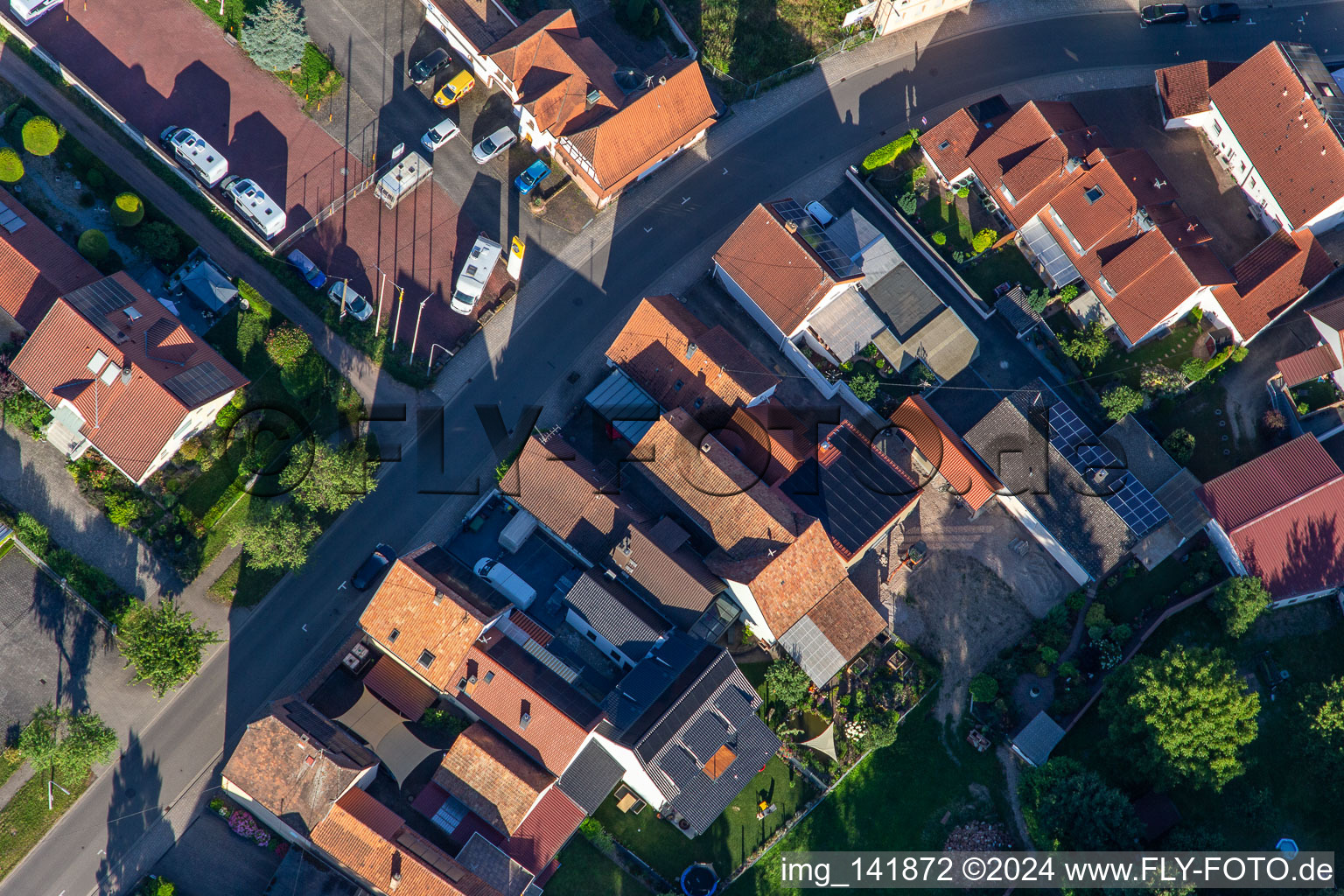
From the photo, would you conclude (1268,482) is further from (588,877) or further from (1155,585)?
(588,877)

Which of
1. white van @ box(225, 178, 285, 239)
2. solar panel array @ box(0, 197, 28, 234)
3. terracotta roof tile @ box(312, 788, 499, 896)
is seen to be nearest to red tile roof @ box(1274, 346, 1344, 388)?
terracotta roof tile @ box(312, 788, 499, 896)

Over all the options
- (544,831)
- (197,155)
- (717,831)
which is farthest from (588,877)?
(197,155)

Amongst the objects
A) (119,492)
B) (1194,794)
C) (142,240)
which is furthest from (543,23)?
(1194,794)

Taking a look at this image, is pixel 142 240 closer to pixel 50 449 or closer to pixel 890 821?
pixel 50 449

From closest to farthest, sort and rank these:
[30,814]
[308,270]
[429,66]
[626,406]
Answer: [30,814] < [626,406] < [308,270] < [429,66]

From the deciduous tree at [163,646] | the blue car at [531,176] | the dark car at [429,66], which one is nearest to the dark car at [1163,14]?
the blue car at [531,176]

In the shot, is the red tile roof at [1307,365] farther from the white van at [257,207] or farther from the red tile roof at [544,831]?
the white van at [257,207]

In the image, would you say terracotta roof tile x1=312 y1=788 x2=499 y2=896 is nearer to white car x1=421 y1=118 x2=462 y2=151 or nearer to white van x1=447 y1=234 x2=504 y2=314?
white van x1=447 y1=234 x2=504 y2=314
